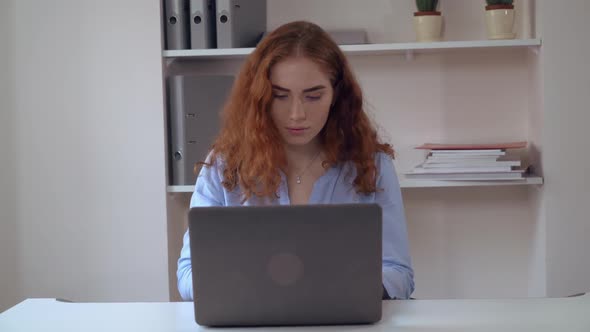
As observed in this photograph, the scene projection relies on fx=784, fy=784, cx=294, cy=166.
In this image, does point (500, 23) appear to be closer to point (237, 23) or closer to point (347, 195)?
point (237, 23)

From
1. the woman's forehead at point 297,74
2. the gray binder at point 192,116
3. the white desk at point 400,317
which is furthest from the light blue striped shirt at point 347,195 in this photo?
the gray binder at point 192,116

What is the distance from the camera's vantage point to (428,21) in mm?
2600

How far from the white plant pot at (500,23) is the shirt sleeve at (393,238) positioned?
0.89m

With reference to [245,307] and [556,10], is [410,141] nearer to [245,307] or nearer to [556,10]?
[556,10]

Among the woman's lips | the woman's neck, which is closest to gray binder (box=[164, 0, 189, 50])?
the woman's neck

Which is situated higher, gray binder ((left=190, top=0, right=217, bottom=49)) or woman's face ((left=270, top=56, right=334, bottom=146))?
gray binder ((left=190, top=0, right=217, bottom=49))

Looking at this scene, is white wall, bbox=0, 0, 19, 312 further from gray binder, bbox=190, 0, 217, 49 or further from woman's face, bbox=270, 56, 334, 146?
woman's face, bbox=270, 56, 334, 146

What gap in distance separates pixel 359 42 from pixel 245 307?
1.60 metres

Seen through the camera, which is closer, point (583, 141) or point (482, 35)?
point (583, 141)

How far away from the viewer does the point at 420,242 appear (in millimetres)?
2867

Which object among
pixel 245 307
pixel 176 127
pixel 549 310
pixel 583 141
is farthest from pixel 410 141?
pixel 245 307

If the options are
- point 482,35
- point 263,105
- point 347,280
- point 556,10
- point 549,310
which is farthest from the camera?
point 482,35

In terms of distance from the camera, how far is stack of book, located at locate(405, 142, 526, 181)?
254 cm

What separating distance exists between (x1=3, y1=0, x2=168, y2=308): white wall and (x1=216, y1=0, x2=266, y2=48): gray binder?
0.21 metres
